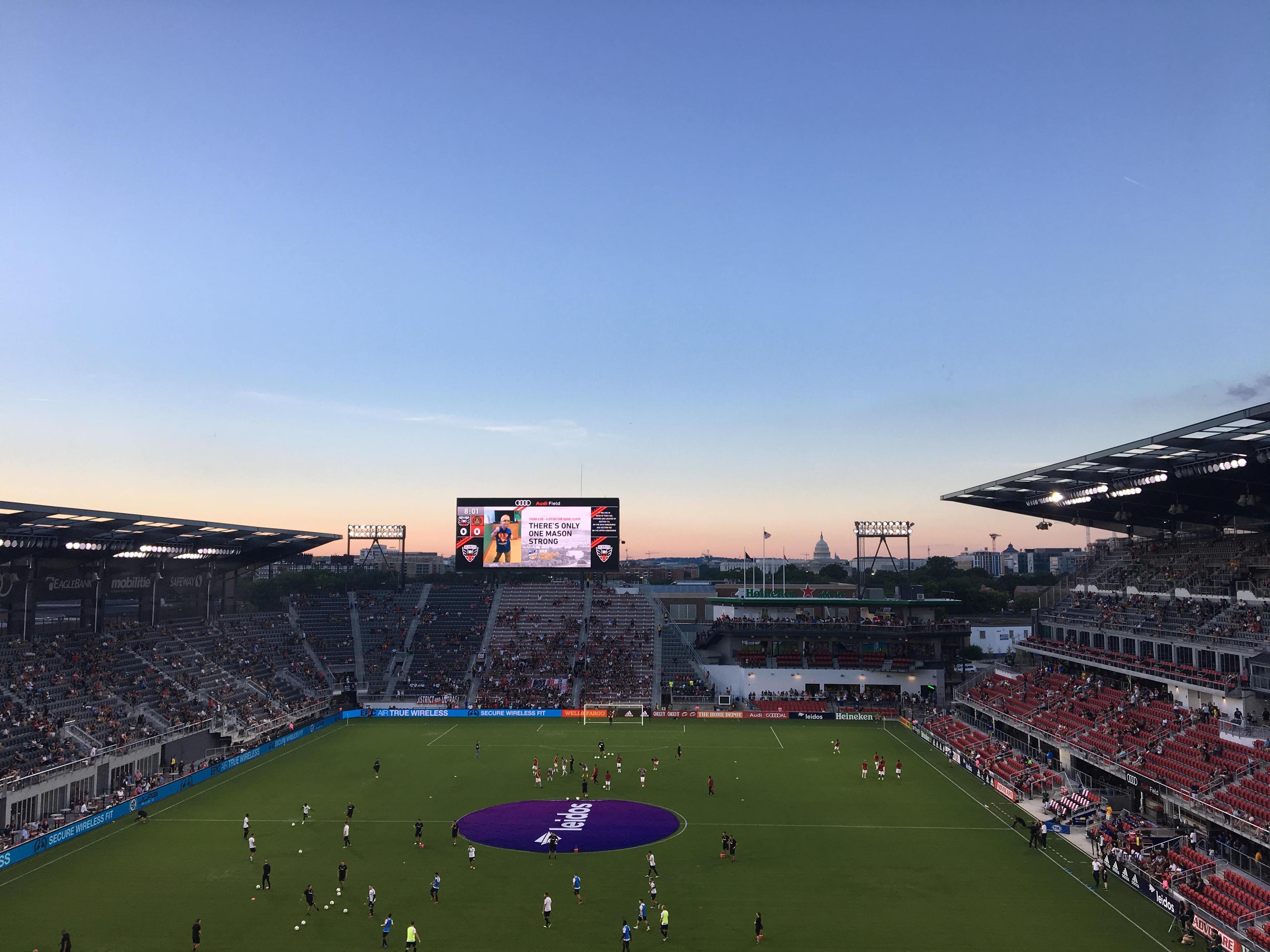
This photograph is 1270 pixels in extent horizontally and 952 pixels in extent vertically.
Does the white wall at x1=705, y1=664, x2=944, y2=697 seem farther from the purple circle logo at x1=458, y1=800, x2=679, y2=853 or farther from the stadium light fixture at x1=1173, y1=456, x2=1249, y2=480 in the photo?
the stadium light fixture at x1=1173, y1=456, x2=1249, y2=480

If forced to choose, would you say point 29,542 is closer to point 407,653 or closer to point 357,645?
point 357,645

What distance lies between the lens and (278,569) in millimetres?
199625

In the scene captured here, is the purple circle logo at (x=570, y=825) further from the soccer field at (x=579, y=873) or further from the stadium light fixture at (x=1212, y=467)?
the stadium light fixture at (x=1212, y=467)

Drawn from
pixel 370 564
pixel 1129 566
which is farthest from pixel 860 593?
pixel 370 564

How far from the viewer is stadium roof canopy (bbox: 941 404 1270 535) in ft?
130

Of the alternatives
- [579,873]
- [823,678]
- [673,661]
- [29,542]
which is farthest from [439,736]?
[823,678]

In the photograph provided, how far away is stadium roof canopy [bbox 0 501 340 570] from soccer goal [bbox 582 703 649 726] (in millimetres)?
27803

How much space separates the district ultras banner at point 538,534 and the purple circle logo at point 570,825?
3736 cm

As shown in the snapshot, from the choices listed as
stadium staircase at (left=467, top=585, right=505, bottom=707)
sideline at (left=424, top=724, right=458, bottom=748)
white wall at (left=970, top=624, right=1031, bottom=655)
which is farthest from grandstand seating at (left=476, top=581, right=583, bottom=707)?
white wall at (left=970, top=624, right=1031, bottom=655)

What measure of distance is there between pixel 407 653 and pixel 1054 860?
2415 inches

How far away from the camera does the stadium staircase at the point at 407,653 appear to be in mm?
79000

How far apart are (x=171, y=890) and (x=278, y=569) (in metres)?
180

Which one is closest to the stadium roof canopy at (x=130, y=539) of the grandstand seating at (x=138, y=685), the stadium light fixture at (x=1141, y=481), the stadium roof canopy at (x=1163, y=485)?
the grandstand seating at (x=138, y=685)

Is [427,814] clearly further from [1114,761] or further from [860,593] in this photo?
[860,593]
